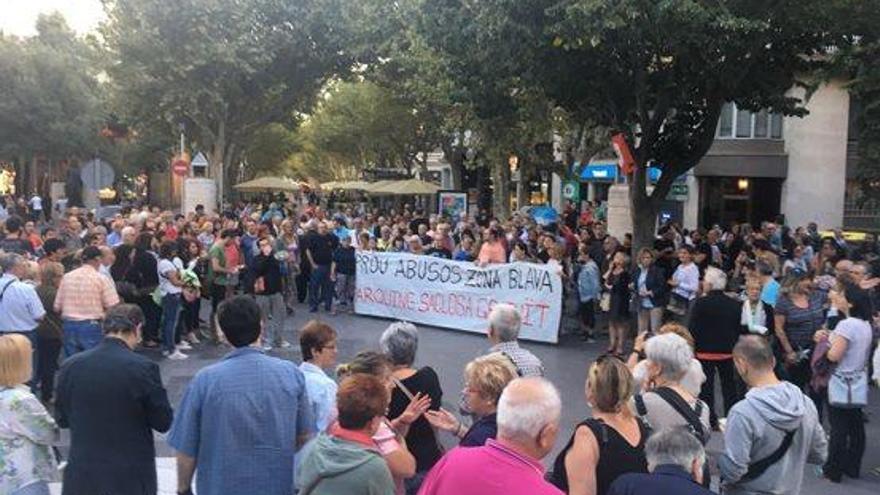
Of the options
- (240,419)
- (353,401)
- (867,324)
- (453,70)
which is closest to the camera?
(353,401)

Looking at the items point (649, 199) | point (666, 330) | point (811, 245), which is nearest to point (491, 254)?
point (649, 199)

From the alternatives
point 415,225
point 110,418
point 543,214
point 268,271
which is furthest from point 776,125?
point 110,418

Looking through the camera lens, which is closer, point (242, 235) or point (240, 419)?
point (240, 419)

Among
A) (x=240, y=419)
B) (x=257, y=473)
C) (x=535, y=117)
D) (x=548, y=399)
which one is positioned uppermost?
(x=535, y=117)

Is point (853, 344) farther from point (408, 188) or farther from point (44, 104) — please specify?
point (44, 104)

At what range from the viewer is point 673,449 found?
359 centimetres

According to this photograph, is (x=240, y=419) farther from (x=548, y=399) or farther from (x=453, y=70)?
(x=453, y=70)

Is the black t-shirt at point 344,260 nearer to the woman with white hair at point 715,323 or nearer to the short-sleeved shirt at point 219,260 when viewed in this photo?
the short-sleeved shirt at point 219,260

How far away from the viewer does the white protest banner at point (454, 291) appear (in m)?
14.0

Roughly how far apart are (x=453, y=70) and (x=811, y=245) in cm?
814

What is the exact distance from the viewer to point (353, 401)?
3.72 meters

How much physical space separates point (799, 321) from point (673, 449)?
6.12 meters

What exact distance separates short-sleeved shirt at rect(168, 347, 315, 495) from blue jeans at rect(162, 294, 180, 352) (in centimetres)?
838

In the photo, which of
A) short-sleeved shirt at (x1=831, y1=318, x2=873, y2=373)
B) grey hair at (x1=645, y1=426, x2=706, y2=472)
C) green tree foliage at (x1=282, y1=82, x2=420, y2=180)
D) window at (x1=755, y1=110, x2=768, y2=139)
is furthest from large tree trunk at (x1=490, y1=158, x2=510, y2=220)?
grey hair at (x1=645, y1=426, x2=706, y2=472)
